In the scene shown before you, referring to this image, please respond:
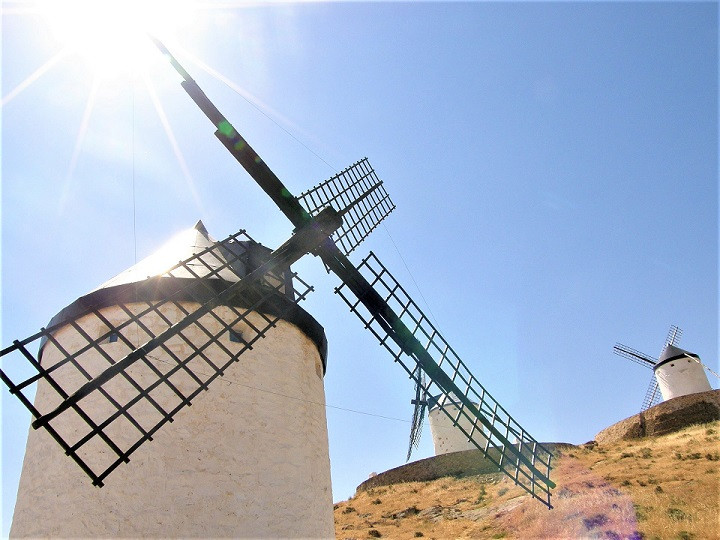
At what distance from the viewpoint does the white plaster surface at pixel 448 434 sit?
25.5 meters

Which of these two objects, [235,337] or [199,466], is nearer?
[199,466]

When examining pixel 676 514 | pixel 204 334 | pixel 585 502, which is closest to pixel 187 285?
pixel 204 334

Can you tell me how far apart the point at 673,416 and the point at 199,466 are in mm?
22285

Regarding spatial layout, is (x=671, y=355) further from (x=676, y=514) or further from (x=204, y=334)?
(x=204, y=334)

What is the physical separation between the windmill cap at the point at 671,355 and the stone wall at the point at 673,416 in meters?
5.41

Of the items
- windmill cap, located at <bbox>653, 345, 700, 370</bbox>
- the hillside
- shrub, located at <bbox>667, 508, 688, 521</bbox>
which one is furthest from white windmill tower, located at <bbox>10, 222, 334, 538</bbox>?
windmill cap, located at <bbox>653, 345, 700, 370</bbox>

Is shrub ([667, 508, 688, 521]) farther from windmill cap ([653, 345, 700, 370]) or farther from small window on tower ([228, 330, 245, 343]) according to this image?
windmill cap ([653, 345, 700, 370])

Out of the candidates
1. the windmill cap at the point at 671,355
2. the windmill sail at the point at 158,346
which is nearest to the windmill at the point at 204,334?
the windmill sail at the point at 158,346

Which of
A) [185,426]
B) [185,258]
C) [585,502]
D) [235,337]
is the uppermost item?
[185,258]

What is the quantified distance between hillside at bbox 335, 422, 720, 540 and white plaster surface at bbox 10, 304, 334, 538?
6.71 meters

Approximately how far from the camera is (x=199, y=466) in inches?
219

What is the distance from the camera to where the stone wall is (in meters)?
20.7

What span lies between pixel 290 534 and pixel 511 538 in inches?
277

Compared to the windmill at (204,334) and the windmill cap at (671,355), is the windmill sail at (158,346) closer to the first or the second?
the windmill at (204,334)
